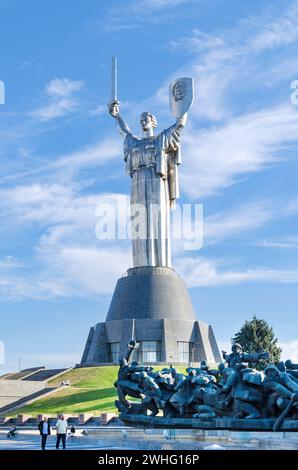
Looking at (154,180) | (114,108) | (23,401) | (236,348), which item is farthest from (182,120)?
(236,348)

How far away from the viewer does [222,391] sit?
1407 cm

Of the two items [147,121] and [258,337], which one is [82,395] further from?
[147,121]

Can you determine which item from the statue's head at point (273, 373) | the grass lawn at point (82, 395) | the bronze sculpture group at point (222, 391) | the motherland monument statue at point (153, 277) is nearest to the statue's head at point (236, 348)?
the bronze sculpture group at point (222, 391)

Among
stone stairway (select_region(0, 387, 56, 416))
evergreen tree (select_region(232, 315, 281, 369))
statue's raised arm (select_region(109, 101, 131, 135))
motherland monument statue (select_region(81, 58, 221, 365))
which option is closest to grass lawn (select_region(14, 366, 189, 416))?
stone stairway (select_region(0, 387, 56, 416))

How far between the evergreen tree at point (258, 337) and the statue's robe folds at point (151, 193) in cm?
691

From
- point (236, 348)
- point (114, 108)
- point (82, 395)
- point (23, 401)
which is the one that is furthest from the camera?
point (114, 108)

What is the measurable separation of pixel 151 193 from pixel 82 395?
15496mm

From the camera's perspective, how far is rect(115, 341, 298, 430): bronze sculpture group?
43.0 feet

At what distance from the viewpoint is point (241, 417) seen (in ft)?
44.0
